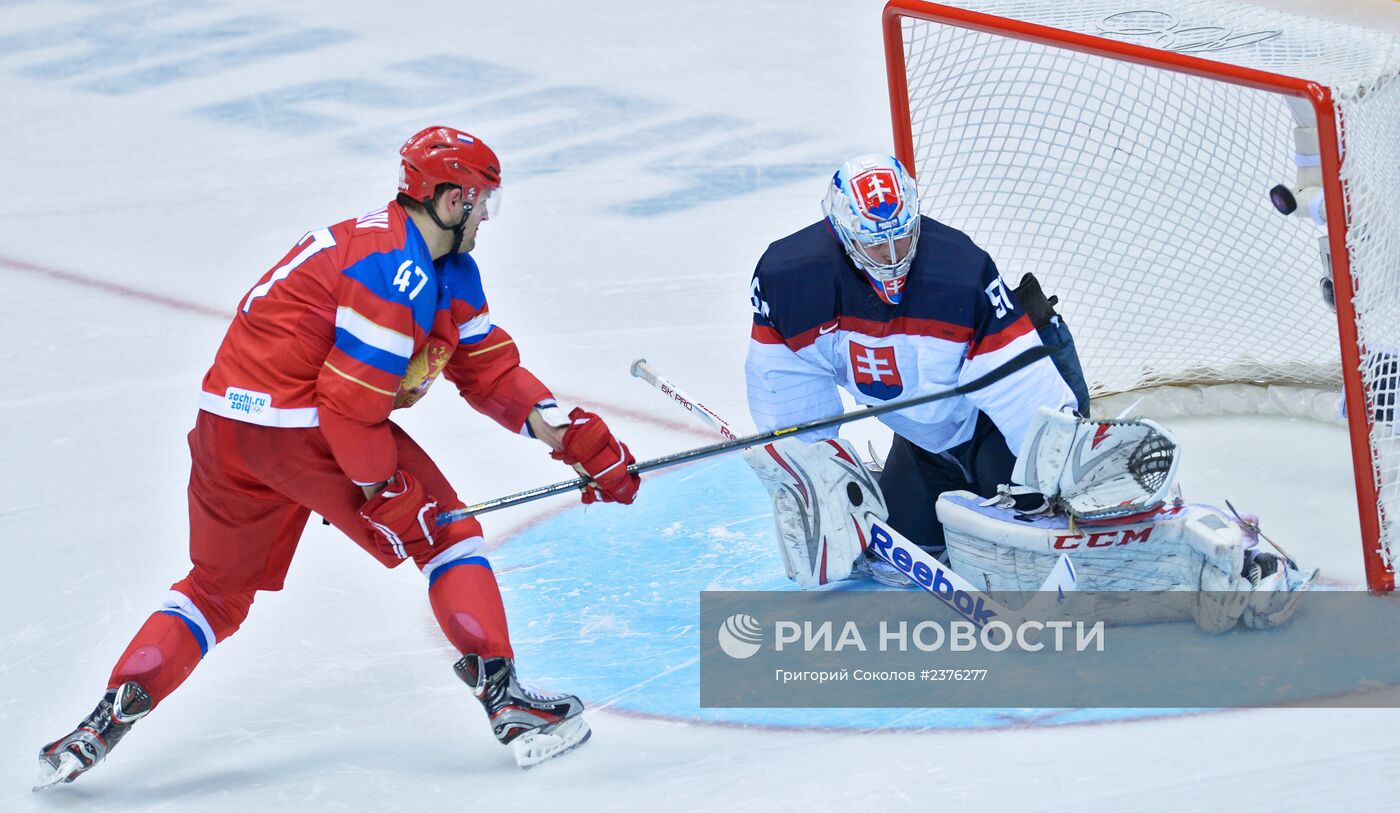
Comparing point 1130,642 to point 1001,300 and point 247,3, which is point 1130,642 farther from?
point 247,3

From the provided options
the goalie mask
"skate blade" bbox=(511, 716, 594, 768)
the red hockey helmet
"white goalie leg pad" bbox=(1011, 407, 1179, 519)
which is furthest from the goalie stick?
the red hockey helmet

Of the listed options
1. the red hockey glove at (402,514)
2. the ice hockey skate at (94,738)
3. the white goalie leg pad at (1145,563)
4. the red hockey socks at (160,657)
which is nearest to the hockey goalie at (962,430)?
the white goalie leg pad at (1145,563)

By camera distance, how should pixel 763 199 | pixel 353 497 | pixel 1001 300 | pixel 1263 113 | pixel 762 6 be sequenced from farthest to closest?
pixel 762 6
pixel 763 199
pixel 1263 113
pixel 1001 300
pixel 353 497

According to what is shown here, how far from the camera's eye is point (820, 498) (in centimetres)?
350

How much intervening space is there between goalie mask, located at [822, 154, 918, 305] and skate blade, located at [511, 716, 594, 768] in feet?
3.20

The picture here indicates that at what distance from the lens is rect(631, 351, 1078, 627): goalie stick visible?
128 inches

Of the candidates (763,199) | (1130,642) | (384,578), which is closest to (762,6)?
(763,199)

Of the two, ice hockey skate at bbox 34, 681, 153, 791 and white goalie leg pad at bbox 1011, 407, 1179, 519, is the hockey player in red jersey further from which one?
white goalie leg pad at bbox 1011, 407, 1179, 519

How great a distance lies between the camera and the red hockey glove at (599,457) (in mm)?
3125


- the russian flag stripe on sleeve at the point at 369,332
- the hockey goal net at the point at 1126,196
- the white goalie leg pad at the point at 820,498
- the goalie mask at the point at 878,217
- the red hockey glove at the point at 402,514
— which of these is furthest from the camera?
the hockey goal net at the point at 1126,196

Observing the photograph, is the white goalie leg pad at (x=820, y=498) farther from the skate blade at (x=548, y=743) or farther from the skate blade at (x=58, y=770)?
the skate blade at (x=58, y=770)

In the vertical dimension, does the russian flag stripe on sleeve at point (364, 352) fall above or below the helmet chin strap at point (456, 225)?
below

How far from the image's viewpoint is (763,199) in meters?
6.16

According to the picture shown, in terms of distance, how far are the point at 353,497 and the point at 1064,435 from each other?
1258 millimetres
